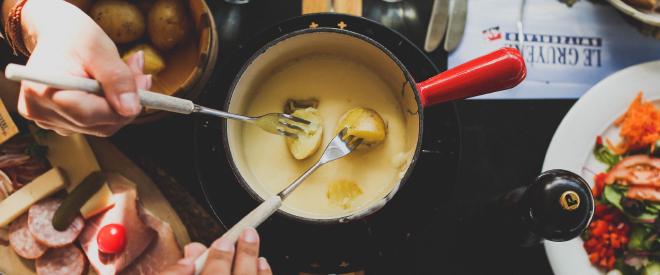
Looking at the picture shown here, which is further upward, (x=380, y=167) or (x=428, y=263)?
(x=380, y=167)

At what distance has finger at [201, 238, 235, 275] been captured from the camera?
0.59 meters

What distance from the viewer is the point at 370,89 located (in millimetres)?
780

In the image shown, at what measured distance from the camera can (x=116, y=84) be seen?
1.86 ft

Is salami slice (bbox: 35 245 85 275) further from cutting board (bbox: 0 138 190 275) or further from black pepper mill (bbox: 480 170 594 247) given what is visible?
black pepper mill (bbox: 480 170 594 247)

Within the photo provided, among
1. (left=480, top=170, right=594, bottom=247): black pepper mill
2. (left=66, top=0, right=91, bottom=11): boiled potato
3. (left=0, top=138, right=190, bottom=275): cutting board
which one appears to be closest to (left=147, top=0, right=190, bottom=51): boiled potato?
(left=66, top=0, right=91, bottom=11): boiled potato

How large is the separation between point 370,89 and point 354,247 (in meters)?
0.27

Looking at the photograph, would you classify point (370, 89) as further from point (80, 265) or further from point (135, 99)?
point (80, 265)

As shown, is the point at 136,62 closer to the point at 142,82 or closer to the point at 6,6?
the point at 142,82

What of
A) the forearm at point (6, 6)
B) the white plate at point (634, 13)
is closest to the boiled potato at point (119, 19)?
the forearm at point (6, 6)

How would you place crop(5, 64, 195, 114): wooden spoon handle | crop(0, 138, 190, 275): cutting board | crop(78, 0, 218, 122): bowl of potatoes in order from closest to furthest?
crop(5, 64, 195, 114): wooden spoon handle → crop(78, 0, 218, 122): bowl of potatoes → crop(0, 138, 190, 275): cutting board

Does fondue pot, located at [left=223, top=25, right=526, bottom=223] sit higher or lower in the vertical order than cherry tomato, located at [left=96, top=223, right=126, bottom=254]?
higher

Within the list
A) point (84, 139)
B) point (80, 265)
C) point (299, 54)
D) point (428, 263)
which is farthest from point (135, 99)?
point (428, 263)

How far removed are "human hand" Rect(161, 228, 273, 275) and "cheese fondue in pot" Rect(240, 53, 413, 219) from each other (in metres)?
0.11

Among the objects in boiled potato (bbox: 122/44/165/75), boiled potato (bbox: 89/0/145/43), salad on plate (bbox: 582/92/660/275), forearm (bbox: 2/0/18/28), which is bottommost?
salad on plate (bbox: 582/92/660/275)
